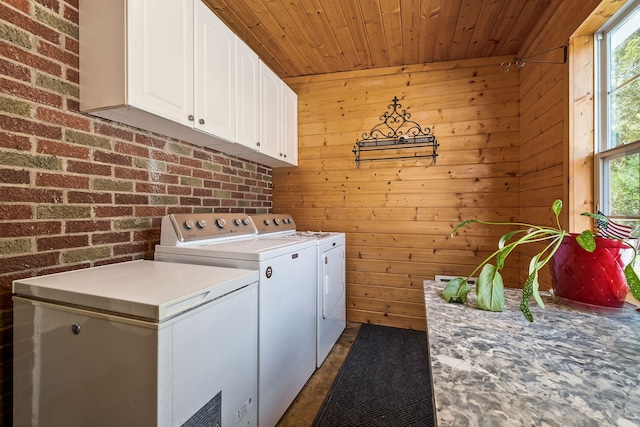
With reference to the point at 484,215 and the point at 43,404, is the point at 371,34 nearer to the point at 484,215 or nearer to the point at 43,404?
the point at 484,215

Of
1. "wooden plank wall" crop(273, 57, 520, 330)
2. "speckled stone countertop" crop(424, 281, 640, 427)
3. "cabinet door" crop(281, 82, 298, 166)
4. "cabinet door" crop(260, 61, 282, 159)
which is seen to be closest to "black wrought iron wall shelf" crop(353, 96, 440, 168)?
"wooden plank wall" crop(273, 57, 520, 330)

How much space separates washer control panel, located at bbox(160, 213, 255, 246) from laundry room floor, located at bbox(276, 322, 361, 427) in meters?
1.11

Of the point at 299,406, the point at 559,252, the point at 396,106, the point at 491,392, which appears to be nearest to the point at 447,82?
the point at 396,106

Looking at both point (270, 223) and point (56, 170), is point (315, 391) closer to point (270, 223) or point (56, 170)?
point (270, 223)

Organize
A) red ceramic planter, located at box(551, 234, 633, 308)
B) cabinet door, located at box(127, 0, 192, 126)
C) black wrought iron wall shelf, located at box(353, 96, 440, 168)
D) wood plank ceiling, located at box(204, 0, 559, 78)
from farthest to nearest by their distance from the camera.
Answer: black wrought iron wall shelf, located at box(353, 96, 440, 168) < wood plank ceiling, located at box(204, 0, 559, 78) < cabinet door, located at box(127, 0, 192, 126) < red ceramic planter, located at box(551, 234, 633, 308)

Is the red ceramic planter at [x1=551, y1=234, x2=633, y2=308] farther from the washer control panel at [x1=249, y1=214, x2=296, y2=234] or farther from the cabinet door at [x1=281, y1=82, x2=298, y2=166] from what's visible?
the cabinet door at [x1=281, y1=82, x2=298, y2=166]

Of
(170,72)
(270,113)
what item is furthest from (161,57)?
(270,113)

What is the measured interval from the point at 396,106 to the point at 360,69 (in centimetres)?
52

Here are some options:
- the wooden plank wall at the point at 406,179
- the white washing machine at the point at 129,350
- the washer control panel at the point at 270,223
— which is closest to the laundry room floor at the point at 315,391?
the white washing machine at the point at 129,350

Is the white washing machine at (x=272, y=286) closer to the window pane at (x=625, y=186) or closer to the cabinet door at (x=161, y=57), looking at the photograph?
the cabinet door at (x=161, y=57)

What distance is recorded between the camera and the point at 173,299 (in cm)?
83

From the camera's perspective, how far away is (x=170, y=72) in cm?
137

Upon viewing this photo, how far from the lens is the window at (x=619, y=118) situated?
4.18 feet

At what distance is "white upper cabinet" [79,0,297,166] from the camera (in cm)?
120
